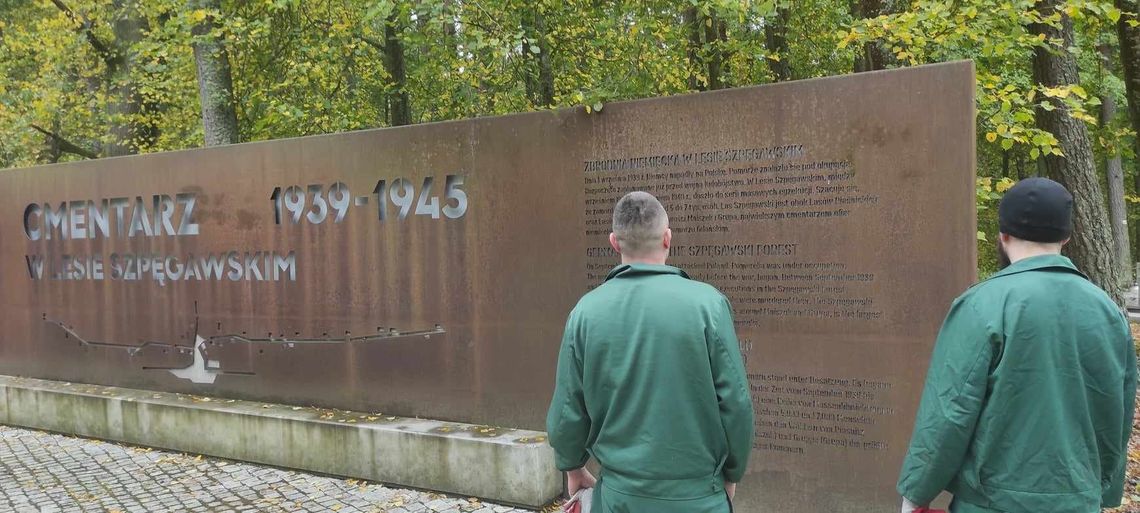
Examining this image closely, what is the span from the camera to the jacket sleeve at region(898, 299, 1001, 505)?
2340 mm

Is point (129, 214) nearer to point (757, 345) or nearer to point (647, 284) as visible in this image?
point (757, 345)

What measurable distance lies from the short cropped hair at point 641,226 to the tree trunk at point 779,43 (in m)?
7.19

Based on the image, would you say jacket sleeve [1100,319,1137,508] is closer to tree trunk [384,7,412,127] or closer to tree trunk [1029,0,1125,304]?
tree trunk [1029,0,1125,304]

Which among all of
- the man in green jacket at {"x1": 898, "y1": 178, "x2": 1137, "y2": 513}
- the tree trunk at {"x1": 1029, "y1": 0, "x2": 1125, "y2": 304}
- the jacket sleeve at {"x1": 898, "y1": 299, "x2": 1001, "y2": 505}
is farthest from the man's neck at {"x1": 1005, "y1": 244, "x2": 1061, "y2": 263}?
the tree trunk at {"x1": 1029, "y1": 0, "x2": 1125, "y2": 304}

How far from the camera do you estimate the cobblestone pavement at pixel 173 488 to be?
5.23m

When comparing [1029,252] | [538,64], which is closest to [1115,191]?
[538,64]

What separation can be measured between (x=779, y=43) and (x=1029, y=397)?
31.3 feet

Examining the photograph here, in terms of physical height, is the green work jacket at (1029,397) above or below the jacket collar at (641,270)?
below

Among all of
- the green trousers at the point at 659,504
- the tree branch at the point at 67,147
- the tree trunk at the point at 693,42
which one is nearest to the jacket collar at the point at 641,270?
the green trousers at the point at 659,504

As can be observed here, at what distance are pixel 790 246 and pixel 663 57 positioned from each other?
5.07 meters

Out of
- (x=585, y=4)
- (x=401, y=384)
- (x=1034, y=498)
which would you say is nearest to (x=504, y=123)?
(x=401, y=384)

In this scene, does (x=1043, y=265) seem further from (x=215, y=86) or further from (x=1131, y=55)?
(x=215, y=86)

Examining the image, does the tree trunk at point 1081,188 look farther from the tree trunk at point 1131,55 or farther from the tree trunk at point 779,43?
the tree trunk at point 779,43

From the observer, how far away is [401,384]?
5988mm
